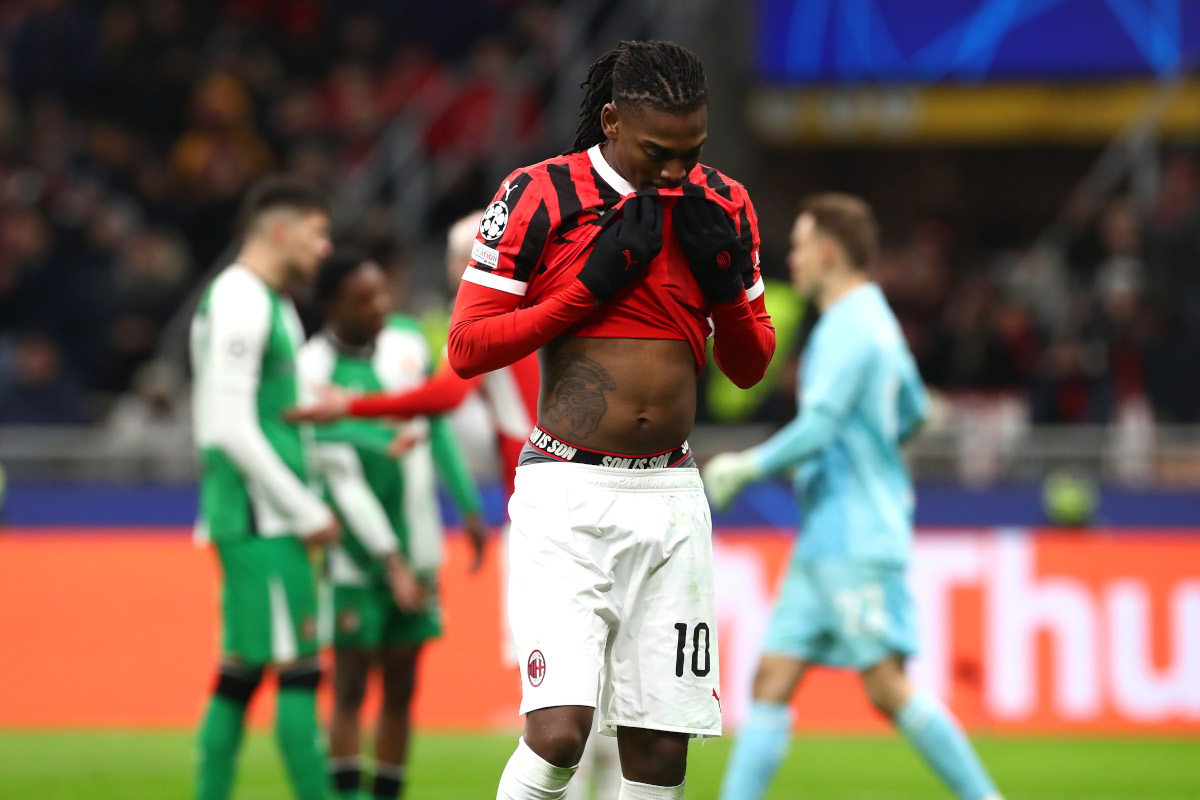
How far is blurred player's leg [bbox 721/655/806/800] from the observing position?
6121 mm

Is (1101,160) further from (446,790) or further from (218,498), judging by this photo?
(218,498)

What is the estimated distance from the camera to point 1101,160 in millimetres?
18547

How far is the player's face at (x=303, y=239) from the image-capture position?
252 inches

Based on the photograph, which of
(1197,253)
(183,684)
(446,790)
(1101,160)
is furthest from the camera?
(1101,160)

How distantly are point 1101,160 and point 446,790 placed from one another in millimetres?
13109

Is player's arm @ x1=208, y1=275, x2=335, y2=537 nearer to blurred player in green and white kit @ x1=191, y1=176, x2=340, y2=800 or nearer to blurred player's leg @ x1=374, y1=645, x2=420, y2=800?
blurred player in green and white kit @ x1=191, y1=176, x2=340, y2=800

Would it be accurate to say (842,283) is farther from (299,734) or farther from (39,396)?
(39,396)

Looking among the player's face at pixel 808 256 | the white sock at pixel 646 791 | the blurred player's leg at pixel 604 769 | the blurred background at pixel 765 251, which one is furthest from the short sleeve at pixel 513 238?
the blurred background at pixel 765 251

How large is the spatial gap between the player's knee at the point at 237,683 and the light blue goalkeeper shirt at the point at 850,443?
81.7 inches

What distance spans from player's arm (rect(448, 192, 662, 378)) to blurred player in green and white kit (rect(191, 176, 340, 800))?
202 centimetres

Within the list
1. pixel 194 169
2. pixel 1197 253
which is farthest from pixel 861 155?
pixel 194 169

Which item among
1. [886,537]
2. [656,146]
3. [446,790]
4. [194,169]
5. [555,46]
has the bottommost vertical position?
[446,790]

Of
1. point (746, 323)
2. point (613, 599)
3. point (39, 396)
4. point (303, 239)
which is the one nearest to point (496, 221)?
point (746, 323)

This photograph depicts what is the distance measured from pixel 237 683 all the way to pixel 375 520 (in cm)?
101
